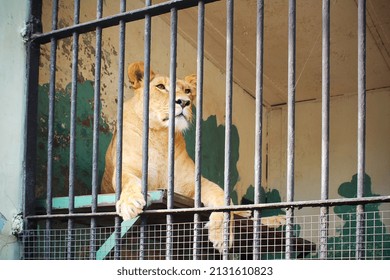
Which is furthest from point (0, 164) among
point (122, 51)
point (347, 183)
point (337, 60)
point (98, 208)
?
point (347, 183)

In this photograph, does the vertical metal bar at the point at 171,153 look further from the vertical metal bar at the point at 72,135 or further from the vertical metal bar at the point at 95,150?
the vertical metal bar at the point at 72,135

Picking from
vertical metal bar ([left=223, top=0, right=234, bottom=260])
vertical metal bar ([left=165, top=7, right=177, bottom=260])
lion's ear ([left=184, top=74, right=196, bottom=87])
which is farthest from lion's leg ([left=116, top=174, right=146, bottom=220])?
lion's ear ([left=184, top=74, right=196, bottom=87])

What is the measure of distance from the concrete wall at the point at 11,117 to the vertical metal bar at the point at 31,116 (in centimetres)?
4

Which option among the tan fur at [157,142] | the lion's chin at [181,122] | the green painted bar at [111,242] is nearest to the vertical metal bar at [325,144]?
the green painted bar at [111,242]

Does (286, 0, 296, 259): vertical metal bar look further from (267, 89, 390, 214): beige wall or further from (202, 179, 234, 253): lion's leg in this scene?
(267, 89, 390, 214): beige wall

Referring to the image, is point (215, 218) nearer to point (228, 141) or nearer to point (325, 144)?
point (228, 141)

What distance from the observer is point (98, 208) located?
13.6 feet

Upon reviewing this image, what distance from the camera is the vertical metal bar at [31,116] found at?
4.29 meters

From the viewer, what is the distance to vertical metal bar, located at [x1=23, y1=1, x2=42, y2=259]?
4.29m

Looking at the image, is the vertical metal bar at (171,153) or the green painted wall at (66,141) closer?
the vertical metal bar at (171,153)

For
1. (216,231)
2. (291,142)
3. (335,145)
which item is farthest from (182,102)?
(335,145)

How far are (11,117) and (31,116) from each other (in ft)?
0.44
